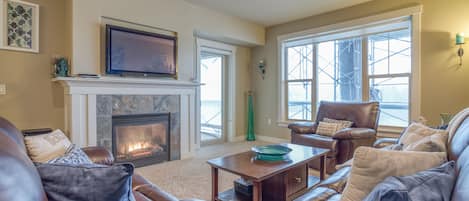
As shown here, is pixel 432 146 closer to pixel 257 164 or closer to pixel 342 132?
pixel 257 164

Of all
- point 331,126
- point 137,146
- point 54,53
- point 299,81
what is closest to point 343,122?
point 331,126

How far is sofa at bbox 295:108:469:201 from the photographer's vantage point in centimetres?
80

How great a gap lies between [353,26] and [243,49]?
7.49 feet

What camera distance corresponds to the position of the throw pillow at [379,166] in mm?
1026

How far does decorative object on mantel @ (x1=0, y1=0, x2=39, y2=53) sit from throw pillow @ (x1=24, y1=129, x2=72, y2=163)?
1.86 metres

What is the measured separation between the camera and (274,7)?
14.0 ft

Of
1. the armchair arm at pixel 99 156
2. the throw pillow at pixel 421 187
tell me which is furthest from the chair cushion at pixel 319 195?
the armchair arm at pixel 99 156

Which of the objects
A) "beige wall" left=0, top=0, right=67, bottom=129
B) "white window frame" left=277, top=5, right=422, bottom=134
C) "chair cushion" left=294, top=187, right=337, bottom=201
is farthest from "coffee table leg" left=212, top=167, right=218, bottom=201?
"white window frame" left=277, top=5, right=422, bottom=134

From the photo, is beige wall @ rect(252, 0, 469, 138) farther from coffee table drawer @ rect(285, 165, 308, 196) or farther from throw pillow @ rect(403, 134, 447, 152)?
throw pillow @ rect(403, 134, 447, 152)

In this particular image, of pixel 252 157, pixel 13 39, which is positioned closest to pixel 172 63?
pixel 13 39

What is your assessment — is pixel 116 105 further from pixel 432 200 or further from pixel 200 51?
pixel 432 200

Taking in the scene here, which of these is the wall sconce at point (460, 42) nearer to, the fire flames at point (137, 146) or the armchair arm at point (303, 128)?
the armchair arm at point (303, 128)

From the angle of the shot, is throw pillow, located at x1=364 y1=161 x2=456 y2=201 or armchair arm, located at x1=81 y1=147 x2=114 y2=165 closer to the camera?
throw pillow, located at x1=364 y1=161 x2=456 y2=201

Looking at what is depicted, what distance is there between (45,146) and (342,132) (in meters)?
2.93
